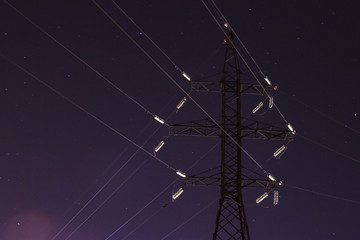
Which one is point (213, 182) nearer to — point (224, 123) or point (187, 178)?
point (187, 178)

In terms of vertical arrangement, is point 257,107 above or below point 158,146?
above

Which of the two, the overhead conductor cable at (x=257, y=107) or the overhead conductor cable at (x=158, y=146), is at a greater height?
the overhead conductor cable at (x=257, y=107)

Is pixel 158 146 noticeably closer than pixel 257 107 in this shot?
Yes

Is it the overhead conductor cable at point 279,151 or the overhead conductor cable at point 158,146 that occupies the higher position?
the overhead conductor cable at point 279,151

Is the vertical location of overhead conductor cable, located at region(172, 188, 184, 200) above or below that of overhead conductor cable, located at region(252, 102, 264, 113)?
below

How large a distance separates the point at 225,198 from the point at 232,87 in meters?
4.77

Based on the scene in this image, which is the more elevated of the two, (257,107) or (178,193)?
(257,107)

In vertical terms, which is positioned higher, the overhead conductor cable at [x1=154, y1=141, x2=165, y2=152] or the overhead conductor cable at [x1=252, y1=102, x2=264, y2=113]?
the overhead conductor cable at [x1=252, y1=102, x2=264, y2=113]

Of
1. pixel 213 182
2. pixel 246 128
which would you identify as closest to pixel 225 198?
pixel 213 182

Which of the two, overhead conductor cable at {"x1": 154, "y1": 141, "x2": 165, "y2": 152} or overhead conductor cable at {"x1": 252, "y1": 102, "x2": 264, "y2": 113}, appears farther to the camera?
overhead conductor cable at {"x1": 252, "y1": 102, "x2": 264, "y2": 113}

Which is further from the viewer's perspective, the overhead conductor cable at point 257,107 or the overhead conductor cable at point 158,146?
the overhead conductor cable at point 257,107

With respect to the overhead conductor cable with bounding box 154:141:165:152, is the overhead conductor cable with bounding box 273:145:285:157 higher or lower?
higher

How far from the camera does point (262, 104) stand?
67.7ft

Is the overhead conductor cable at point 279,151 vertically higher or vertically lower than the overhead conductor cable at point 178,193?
higher
